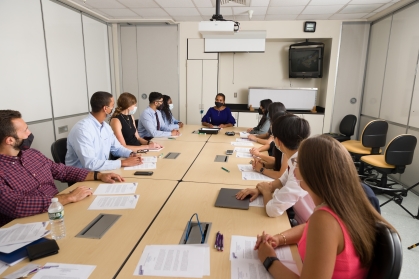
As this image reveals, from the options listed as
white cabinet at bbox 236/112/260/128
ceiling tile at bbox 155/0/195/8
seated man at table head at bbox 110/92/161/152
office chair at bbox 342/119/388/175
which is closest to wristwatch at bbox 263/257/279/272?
seated man at table head at bbox 110/92/161/152

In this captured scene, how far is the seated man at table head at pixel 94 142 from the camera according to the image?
224cm

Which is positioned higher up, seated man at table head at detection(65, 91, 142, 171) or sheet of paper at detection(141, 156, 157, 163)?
seated man at table head at detection(65, 91, 142, 171)

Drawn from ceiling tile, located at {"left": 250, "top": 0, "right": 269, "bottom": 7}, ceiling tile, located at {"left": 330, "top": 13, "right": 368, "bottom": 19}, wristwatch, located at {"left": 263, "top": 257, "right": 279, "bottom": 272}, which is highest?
ceiling tile, located at {"left": 330, "top": 13, "right": 368, "bottom": 19}

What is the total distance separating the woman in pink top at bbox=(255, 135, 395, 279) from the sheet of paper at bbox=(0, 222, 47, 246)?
3.56 feet

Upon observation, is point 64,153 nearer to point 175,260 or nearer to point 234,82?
point 175,260

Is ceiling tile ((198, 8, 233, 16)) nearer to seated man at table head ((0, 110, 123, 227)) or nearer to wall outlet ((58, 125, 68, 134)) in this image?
wall outlet ((58, 125, 68, 134))

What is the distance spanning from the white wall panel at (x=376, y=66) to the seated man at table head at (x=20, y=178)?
5047mm

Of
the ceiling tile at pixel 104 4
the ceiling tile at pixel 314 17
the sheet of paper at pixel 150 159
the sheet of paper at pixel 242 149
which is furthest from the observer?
the ceiling tile at pixel 314 17

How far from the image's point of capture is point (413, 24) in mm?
3773

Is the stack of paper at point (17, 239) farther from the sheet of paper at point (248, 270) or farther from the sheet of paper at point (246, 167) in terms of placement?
the sheet of paper at point (246, 167)

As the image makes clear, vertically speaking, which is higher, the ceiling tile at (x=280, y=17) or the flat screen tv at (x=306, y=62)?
the ceiling tile at (x=280, y=17)

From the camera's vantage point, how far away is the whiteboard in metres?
5.82

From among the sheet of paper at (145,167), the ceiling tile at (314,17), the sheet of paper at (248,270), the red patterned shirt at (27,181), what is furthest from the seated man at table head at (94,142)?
the ceiling tile at (314,17)

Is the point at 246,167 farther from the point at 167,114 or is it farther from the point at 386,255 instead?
the point at 167,114
